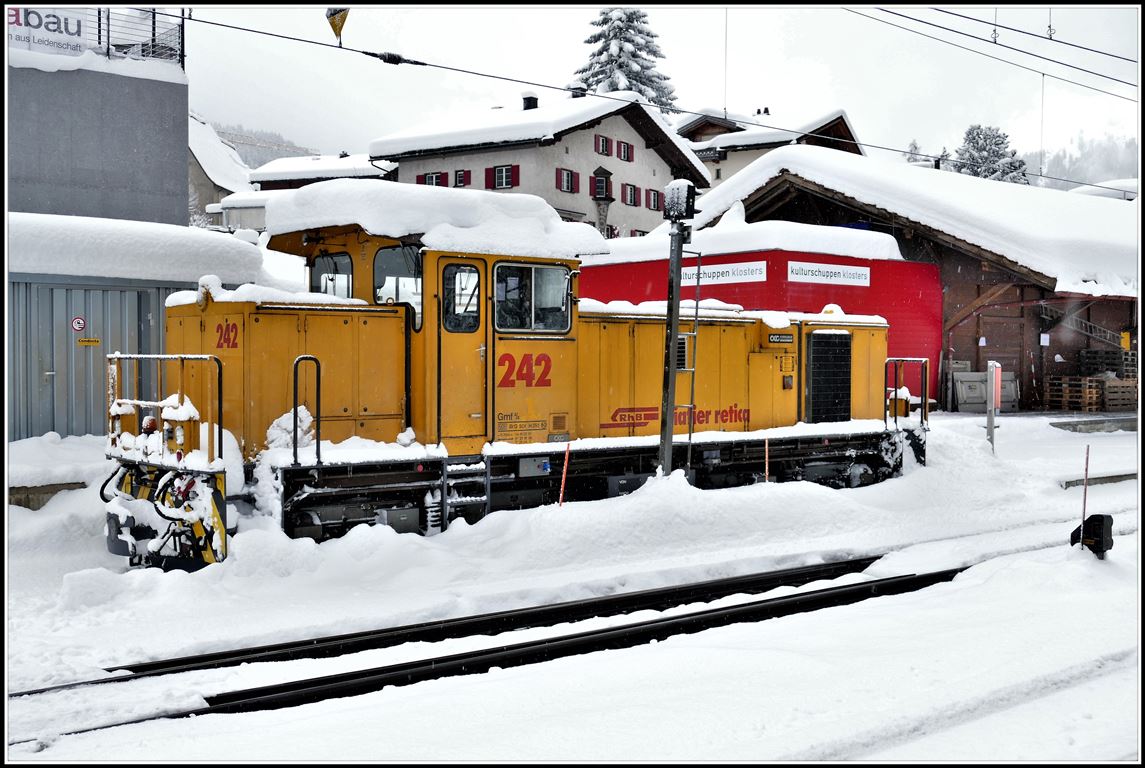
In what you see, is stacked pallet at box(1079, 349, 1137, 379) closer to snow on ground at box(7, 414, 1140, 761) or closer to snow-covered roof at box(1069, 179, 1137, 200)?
snow-covered roof at box(1069, 179, 1137, 200)

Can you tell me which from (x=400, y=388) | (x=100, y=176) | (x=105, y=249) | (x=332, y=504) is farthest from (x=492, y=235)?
(x=100, y=176)

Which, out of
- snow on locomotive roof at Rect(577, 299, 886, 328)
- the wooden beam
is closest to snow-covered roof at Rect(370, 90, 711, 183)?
the wooden beam

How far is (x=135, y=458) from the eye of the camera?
8562 millimetres

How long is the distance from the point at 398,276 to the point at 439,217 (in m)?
0.72

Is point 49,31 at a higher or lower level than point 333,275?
higher

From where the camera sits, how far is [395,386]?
29.8 feet

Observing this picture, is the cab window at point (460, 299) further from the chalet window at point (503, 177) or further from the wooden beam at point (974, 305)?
the chalet window at point (503, 177)

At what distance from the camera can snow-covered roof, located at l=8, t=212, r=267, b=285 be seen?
11734mm

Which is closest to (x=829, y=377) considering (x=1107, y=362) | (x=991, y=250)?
(x=991, y=250)

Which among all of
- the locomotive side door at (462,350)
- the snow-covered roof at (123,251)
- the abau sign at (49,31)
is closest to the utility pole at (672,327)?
the locomotive side door at (462,350)

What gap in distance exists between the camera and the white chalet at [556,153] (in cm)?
3170

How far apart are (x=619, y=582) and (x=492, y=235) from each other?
Result: 3.47m

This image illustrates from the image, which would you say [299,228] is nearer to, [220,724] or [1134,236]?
[220,724]

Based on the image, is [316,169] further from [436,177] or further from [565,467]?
[565,467]
